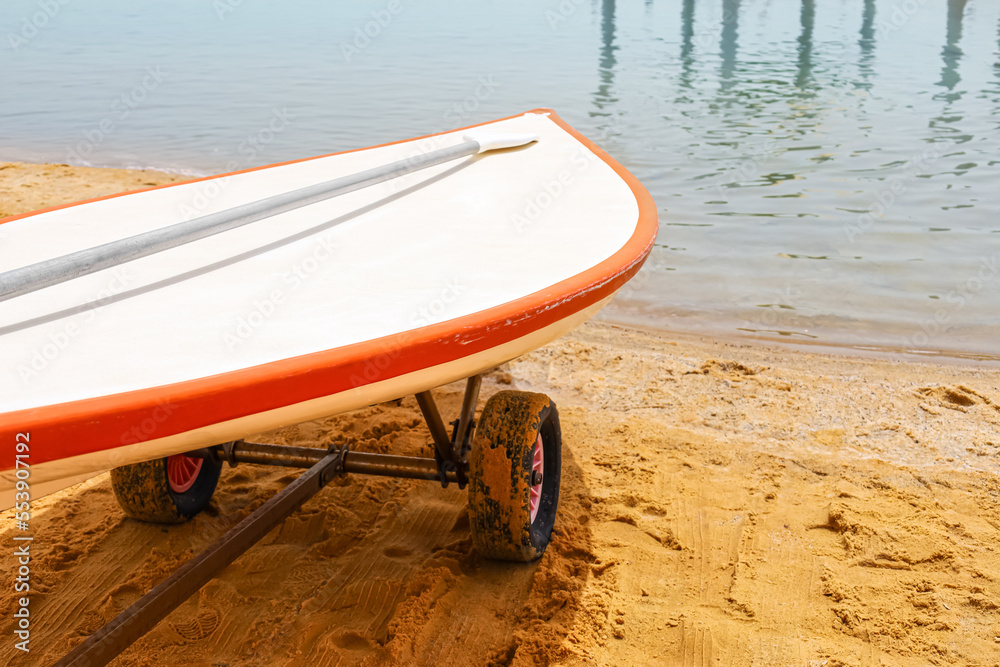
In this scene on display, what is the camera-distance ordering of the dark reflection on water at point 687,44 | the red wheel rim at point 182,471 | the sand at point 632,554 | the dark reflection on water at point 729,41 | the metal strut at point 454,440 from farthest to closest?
the dark reflection on water at point 687,44 < the dark reflection on water at point 729,41 < the red wheel rim at point 182,471 < the metal strut at point 454,440 < the sand at point 632,554

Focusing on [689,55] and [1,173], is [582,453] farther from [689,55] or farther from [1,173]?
[689,55]

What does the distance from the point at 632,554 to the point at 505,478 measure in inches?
21.8

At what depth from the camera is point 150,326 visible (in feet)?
6.24

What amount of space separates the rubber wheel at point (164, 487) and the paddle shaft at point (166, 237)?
0.87 metres

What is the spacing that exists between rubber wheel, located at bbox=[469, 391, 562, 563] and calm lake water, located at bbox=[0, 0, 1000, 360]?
8.81ft

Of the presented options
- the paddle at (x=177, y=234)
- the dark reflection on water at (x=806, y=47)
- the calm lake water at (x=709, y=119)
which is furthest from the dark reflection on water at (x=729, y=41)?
the paddle at (x=177, y=234)

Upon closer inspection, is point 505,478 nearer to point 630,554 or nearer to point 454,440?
point 454,440

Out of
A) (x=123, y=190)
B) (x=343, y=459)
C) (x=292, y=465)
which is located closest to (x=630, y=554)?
(x=343, y=459)

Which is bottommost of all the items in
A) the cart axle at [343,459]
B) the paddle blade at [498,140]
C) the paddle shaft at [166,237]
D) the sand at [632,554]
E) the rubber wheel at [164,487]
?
the sand at [632,554]

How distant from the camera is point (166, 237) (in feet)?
7.05

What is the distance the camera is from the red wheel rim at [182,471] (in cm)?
270

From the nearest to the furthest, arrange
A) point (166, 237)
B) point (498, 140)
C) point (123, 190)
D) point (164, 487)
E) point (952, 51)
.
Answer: point (166, 237)
point (164, 487)
point (498, 140)
point (123, 190)
point (952, 51)

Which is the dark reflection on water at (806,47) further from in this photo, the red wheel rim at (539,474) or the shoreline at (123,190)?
the red wheel rim at (539,474)

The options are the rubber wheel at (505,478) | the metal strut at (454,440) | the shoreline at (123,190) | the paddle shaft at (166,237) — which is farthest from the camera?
the shoreline at (123,190)
